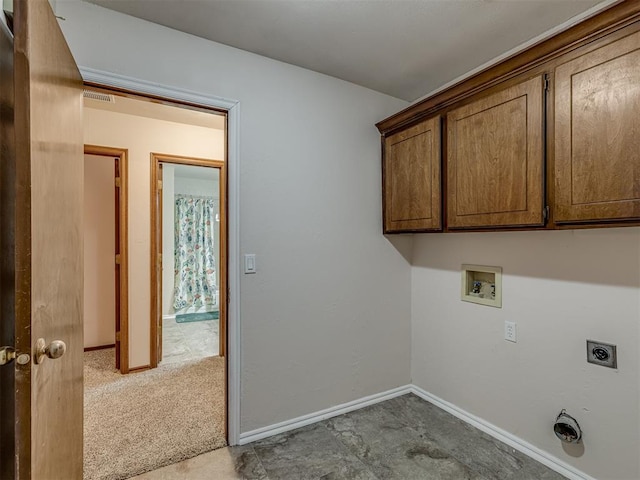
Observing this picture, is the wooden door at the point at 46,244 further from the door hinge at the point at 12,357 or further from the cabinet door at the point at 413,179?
the cabinet door at the point at 413,179

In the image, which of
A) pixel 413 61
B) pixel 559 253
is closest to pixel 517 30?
pixel 413 61

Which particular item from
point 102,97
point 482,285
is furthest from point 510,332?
point 102,97

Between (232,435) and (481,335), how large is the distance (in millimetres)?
1709

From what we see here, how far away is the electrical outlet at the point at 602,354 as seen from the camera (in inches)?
61.3

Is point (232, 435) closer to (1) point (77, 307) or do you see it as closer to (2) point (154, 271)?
(1) point (77, 307)

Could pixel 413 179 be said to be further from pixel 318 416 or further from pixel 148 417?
pixel 148 417

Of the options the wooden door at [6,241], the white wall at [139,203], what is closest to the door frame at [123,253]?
the white wall at [139,203]

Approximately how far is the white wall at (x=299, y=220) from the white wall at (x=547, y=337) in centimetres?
39

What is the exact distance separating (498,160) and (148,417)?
2.74 m

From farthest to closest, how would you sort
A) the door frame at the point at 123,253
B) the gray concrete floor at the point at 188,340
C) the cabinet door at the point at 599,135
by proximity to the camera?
the gray concrete floor at the point at 188,340, the door frame at the point at 123,253, the cabinet door at the point at 599,135

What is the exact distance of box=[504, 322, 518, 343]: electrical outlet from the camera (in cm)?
197

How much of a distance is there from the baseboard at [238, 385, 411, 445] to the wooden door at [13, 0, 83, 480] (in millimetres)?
914

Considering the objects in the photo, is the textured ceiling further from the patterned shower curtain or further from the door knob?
the patterned shower curtain

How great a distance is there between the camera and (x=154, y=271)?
→ 305cm
